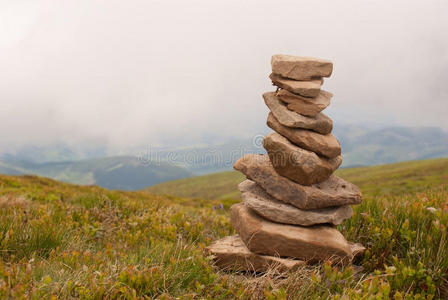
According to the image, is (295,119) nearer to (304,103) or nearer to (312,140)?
(304,103)

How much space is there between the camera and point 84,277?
5.55 meters

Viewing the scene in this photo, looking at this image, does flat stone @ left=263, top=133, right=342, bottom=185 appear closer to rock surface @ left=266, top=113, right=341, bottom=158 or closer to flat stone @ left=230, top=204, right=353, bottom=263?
rock surface @ left=266, top=113, right=341, bottom=158

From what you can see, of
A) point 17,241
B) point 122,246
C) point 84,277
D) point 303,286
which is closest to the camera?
point 84,277

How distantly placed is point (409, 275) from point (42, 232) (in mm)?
7934

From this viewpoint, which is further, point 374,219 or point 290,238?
point 374,219

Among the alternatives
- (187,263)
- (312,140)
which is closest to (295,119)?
(312,140)

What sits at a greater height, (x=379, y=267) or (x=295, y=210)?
(x=295, y=210)

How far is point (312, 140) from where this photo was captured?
8.09m

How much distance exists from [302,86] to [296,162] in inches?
72.3

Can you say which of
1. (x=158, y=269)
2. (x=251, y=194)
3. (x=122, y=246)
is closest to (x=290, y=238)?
(x=251, y=194)

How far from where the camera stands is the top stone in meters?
8.34

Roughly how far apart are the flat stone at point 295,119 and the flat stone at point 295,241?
2.45 metres

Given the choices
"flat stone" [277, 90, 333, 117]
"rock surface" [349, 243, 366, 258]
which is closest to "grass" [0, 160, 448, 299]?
"rock surface" [349, 243, 366, 258]

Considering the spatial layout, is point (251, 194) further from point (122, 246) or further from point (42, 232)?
point (42, 232)
